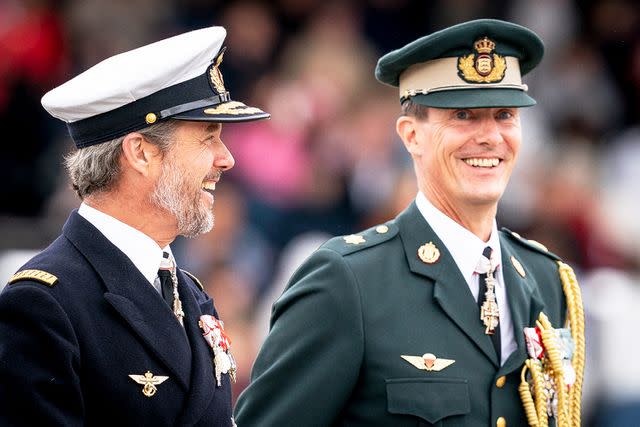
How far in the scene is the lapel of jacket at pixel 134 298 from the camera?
10.9 ft

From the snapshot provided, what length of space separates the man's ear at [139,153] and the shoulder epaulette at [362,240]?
2.50 ft

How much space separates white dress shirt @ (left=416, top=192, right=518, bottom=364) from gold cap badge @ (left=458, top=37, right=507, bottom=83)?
44 cm

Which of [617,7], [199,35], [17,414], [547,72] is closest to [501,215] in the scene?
[547,72]

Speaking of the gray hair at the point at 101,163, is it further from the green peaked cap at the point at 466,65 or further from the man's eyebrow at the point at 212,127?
the green peaked cap at the point at 466,65

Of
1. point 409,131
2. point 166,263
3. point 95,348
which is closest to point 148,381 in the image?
point 95,348

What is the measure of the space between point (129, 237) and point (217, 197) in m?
4.21

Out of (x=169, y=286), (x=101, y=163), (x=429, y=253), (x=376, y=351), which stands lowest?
(x=376, y=351)

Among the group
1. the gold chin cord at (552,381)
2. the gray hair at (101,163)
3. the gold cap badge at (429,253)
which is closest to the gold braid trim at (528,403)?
the gold chin cord at (552,381)

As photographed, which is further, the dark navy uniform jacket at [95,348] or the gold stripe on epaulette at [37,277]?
the gold stripe on epaulette at [37,277]

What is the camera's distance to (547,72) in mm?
10250

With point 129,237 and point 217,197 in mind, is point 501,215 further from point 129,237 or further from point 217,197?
point 129,237

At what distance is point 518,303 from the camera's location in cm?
404

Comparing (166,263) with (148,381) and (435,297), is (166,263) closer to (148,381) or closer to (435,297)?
(148,381)

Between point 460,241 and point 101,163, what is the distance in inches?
48.8
